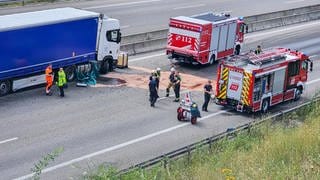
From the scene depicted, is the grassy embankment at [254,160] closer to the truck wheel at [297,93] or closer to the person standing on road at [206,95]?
the person standing on road at [206,95]

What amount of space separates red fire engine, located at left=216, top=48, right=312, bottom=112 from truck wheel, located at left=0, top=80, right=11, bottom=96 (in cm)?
853

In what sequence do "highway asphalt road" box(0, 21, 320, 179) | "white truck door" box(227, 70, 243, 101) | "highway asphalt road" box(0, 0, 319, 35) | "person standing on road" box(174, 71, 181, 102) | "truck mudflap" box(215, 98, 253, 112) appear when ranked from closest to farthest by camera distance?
"highway asphalt road" box(0, 21, 320, 179) < "white truck door" box(227, 70, 243, 101) < "truck mudflap" box(215, 98, 253, 112) < "person standing on road" box(174, 71, 181, 102) < "highway asphalt road" box(0, 0, 319, 35)

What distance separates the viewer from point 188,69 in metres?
37.6

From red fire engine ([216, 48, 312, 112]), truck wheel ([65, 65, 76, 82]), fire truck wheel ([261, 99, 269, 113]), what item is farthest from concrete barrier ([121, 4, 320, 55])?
fire truck wheel ([261, 99, 269, 113])

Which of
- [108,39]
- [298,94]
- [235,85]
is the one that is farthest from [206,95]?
[108,39]

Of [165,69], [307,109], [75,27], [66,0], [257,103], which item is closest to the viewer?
[307,109]

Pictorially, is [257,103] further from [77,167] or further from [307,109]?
[77,167]

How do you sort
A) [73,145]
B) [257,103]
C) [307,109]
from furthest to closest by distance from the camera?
1. [257,103]
2. [307,109]
3. [73,145]

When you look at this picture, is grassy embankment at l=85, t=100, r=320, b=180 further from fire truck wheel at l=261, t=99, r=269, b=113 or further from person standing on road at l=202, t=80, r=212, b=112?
fire truck wheel at l=261, t=99, r=269, b=113

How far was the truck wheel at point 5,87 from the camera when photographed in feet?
99.7

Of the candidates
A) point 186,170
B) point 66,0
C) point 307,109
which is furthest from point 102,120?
point 66,0

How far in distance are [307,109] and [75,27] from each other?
1134cm

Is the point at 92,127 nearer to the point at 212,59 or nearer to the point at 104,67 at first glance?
the point at 104,67

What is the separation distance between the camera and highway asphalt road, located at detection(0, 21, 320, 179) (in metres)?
23.4
